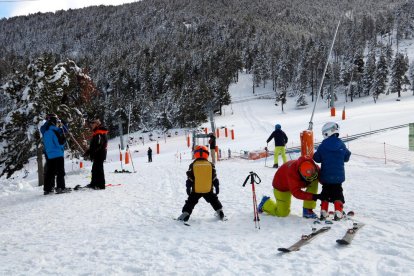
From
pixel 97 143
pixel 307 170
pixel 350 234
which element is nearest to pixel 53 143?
pixel 97 143

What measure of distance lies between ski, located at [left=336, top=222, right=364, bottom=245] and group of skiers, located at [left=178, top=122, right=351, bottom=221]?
1.55 ft

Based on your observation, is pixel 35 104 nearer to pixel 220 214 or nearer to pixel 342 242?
pixel 220 214

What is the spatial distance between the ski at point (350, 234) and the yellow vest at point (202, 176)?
2.57 meters

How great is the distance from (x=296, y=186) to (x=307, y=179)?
228mm

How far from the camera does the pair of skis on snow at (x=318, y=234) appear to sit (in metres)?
4.90

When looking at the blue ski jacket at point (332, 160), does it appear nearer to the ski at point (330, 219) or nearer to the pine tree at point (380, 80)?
the ski at point (330, 219)

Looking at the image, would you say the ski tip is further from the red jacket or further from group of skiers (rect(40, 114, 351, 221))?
the red jacket

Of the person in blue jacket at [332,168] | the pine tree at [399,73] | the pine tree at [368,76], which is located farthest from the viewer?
the pine tree at [368,76]

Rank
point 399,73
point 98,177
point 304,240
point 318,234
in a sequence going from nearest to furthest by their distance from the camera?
point 304,240 → point 318,234 → point 98,177 → point 399,73

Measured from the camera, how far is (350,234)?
208 inches

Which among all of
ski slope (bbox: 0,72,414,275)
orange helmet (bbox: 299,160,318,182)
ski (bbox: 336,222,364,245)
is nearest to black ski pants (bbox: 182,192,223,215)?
ski slope (bbox: 0,72,414,275)

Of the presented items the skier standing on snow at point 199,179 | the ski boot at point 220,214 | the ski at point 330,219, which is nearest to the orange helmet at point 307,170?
the ski at point 330,219

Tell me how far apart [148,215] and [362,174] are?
27.4ft

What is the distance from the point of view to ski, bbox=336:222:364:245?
4945 mm
